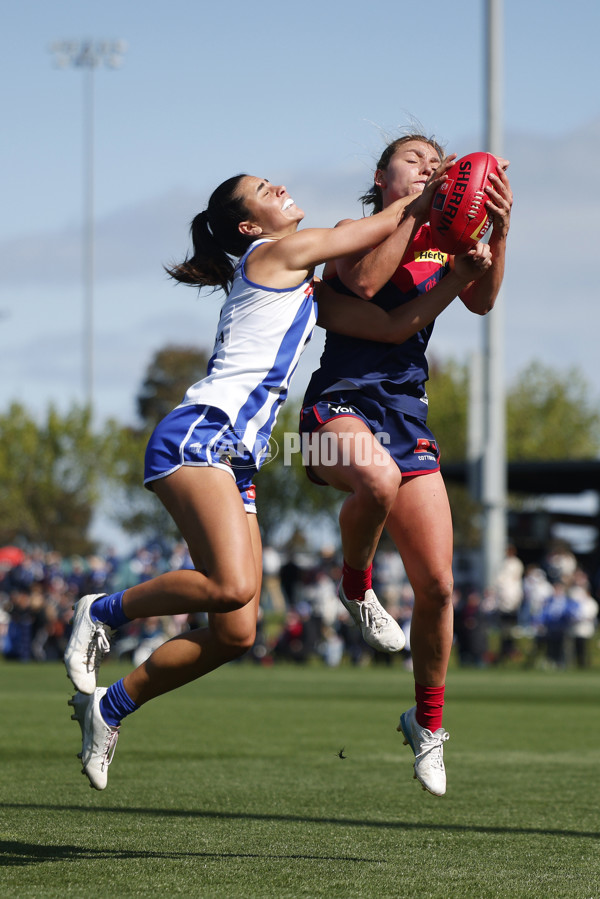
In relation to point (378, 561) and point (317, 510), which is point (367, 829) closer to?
point (378, 561)

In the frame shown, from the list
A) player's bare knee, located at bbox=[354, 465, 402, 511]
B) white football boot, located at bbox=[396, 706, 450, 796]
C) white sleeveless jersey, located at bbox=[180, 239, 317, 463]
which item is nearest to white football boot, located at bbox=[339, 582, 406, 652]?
white football boot, located at bbox=[396, 706, 450, 796]

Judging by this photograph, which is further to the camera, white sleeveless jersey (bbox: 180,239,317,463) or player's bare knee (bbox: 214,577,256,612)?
white sleeveless jersey (bbox: 180,239,317,463)

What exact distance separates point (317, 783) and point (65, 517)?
46.4m

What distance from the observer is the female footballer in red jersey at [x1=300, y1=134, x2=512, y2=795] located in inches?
205

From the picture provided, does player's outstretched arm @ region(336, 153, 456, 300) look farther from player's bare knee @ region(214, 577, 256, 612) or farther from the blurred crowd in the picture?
the blurred crowd

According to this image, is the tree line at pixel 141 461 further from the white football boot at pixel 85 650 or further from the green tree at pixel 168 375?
the white football boot at pixel 85 650

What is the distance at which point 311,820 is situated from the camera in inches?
248

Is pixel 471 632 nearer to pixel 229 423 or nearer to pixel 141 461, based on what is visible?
pixel 229 423

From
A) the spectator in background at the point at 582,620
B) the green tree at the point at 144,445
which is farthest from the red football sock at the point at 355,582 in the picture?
the green tree at the point at 144,445

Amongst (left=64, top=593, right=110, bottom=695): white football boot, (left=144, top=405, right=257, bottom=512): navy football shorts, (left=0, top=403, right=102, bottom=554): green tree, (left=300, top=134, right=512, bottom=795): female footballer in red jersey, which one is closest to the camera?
(left=144, top=405, right=257, bottom=512): navy football shorts

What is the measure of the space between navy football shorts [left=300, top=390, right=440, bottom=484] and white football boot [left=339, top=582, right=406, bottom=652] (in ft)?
1.98

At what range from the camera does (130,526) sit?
191 ft

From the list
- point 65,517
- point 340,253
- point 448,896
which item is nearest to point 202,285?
point 340,253
